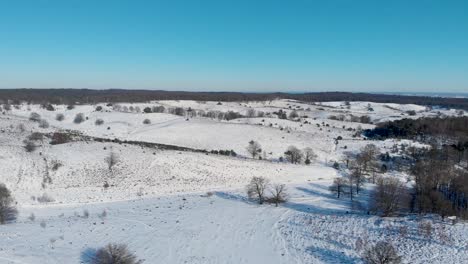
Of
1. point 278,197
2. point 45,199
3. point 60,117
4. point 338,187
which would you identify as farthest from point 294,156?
point 60,117

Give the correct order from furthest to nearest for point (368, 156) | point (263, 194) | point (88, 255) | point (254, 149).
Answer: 1. point (254, 149)
2. point (368, 156)
3. point (263, 194)
4. point (88, 255)

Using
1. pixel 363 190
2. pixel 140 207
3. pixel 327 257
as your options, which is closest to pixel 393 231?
pixel 327 257

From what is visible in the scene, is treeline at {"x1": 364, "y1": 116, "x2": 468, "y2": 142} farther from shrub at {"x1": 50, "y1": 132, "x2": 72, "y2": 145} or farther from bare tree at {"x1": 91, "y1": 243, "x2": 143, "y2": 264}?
bare tree at {"x1": 91, "y1": 243, "x2": 143, "y2": 264}

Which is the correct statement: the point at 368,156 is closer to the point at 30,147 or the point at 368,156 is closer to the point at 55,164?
the point at 55,164

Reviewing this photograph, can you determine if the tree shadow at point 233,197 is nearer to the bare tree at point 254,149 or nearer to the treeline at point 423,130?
the bare tree at point 254,149

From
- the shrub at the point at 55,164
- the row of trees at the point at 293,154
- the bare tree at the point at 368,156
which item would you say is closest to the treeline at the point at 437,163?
the bare tree at the point at 368,156

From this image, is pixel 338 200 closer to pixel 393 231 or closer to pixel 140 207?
pixel 393 231

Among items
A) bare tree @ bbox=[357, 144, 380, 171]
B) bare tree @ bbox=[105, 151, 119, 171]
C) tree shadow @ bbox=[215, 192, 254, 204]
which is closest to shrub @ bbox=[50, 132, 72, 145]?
bare tree @ bbox=[105, 151, 119, 171]
